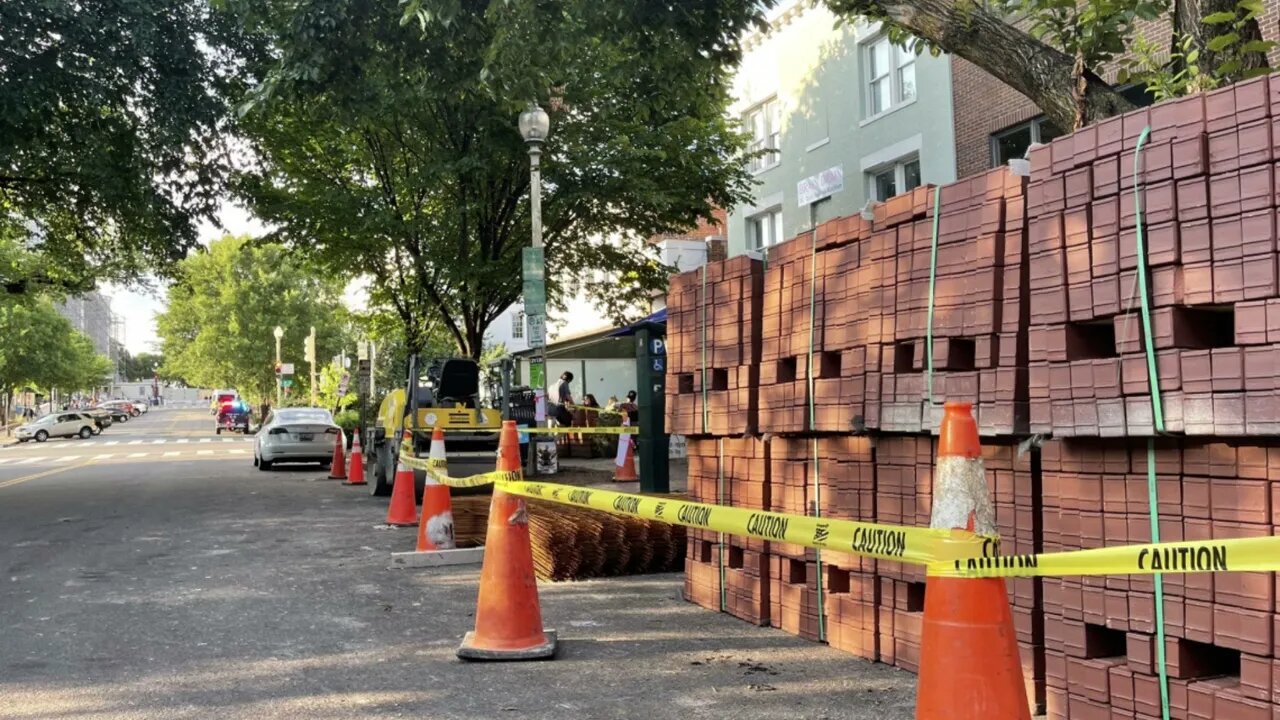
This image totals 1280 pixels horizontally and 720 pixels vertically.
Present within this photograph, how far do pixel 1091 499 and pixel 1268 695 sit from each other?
930mm

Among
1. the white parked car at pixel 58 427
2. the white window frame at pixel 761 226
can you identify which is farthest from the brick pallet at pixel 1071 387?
the white parked car at pixel 58 427

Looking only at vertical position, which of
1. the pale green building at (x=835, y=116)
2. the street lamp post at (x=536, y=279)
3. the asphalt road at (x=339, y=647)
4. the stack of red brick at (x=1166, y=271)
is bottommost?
the asphalt road at (x=339, y=647)

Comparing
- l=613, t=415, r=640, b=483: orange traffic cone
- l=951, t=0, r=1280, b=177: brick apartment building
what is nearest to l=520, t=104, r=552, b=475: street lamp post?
l=613, t=415, r=640, b=483: orange traffic cone

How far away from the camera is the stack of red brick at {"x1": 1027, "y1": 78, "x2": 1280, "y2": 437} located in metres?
3.50

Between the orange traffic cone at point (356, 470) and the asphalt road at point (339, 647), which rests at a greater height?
the orange traffic cone at point (356, 470)

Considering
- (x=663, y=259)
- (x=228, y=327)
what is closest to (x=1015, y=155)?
(x=663, y=259)

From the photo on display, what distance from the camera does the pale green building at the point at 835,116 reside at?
1955 centimetres

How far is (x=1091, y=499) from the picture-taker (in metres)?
4.09

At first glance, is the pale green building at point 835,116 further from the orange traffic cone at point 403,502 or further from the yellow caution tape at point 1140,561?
the yellow caution tape at point 1140,561

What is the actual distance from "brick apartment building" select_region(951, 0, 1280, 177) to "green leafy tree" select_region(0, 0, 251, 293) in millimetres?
12365

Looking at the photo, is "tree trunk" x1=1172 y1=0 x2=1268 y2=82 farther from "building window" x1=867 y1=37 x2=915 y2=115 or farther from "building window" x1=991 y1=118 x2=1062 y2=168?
"building window" x1=867 y1=37 x2=915 y2=115

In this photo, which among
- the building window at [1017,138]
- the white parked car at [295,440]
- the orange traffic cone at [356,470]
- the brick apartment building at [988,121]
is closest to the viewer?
the building window at [1017,138]

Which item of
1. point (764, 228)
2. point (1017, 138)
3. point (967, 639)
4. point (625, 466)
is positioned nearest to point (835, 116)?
point (764, 228)

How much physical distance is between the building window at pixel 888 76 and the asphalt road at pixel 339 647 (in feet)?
47.5
